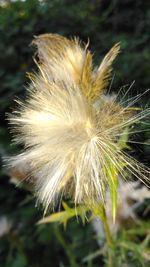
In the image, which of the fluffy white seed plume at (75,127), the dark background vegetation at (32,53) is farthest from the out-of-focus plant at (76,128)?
the dark background vegetation at (32,53)

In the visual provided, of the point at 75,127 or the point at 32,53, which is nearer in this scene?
the point at 75,127

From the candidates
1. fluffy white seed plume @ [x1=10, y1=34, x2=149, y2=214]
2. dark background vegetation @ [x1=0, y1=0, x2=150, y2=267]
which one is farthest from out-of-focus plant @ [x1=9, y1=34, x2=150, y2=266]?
dark background vegetation @ [x1=0, y1=0, x2=150, y2=267]

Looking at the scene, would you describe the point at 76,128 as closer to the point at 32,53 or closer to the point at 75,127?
the point at 75,127

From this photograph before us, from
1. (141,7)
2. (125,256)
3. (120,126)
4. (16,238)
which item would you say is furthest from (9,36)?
(120,126)

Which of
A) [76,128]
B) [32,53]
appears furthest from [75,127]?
[32,53]

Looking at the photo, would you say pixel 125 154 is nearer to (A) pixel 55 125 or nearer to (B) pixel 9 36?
(A) pixel 55 125

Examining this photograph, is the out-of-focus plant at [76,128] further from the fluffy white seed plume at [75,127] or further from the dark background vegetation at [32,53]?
the dark background vegetation at [32,53]
